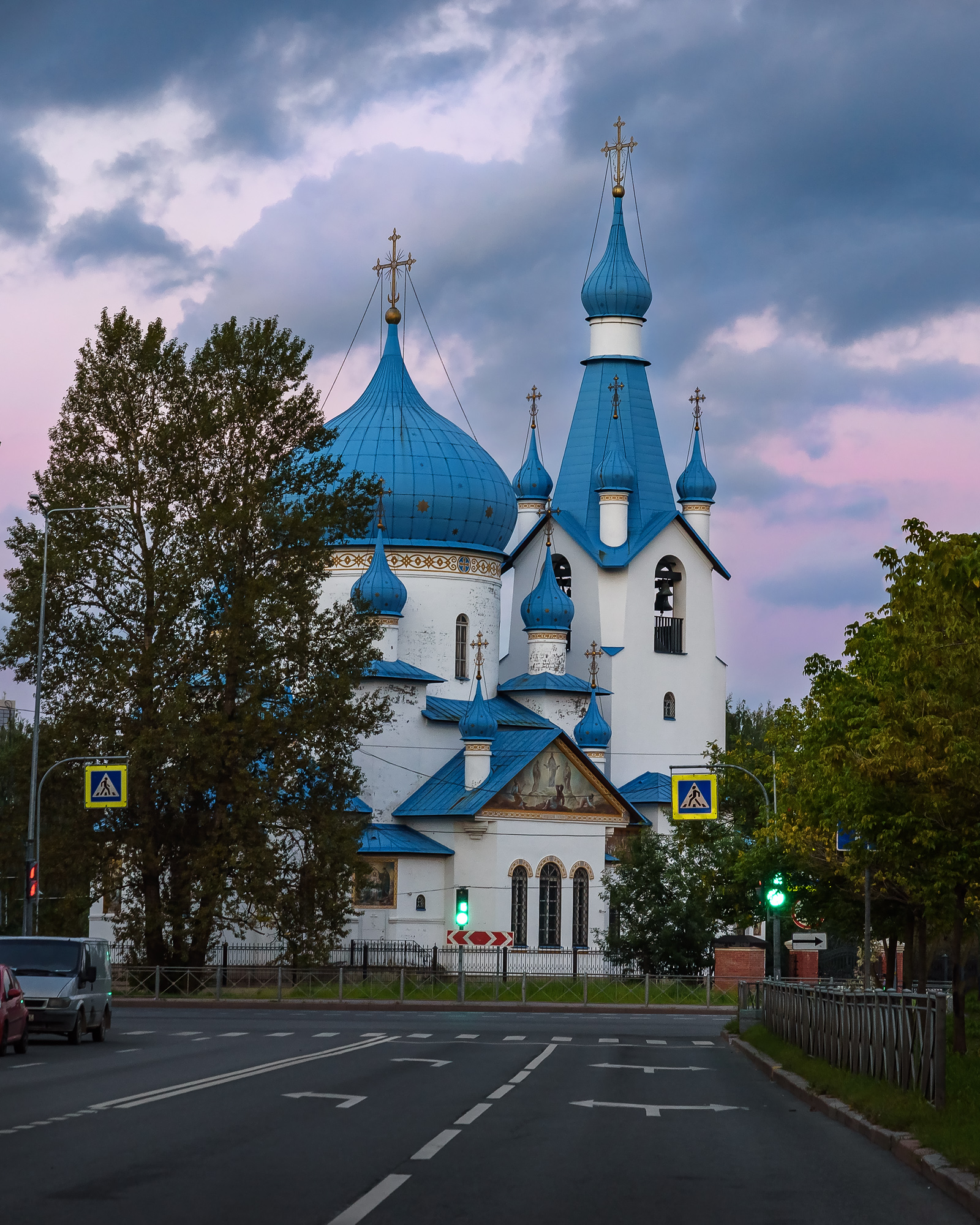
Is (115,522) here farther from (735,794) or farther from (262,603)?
(735,794)

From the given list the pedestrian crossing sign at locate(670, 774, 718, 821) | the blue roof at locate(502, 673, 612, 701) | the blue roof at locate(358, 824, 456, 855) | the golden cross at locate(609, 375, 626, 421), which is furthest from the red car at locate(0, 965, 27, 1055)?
the golden cross at locate(609, 375, 626, 421)

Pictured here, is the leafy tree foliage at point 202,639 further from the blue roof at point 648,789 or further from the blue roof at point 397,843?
the blue roof at point 648,789

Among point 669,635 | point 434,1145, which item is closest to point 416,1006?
point 669,635

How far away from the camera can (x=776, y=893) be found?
36.8m

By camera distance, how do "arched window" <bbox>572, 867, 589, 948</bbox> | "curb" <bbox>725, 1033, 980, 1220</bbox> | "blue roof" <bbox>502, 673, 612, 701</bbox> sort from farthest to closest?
1. "blue roof" <bbox>502, 673, 612, 701</bbox>
2. "arched window" <bbox>572, 867, 589, 948</bbox>
3. "curb" <bbox>725, 1033, 980, 1220</bbox>

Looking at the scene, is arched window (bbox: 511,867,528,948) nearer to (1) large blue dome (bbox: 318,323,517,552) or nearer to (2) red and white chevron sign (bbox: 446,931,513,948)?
(2) red and white chevron sign (bbox: 446,931,513,948)

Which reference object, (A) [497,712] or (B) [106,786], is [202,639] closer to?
(B) [106,786]

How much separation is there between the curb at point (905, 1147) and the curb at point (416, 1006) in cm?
2254

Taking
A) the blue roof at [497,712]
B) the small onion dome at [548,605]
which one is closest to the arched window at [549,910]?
the blue roof at [497,712]

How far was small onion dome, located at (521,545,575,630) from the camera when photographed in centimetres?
6688

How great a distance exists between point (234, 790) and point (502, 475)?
86.0 ft

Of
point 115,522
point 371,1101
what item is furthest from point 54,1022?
point 115,522

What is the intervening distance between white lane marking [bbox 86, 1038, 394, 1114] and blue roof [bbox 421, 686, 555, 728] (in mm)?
39137

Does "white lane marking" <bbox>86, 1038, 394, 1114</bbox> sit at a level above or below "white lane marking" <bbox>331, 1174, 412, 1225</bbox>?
below
